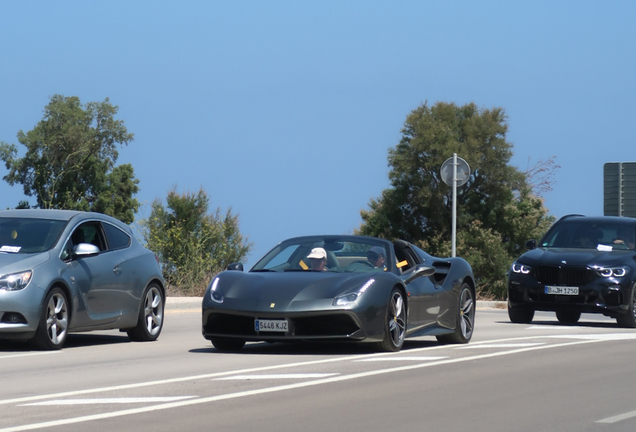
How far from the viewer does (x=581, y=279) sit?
733 inches

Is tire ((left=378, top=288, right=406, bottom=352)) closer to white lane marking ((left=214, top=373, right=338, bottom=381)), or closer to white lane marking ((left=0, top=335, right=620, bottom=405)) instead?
white lane marking ((left=0, top=335, right=620, bottom=405))

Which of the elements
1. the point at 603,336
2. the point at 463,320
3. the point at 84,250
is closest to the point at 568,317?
the point at 603,336

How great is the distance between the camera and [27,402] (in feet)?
26.6

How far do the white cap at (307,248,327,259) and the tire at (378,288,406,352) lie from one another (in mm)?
909

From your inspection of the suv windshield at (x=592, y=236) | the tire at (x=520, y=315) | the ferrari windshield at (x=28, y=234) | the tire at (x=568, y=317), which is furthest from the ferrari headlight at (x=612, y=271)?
the ferrari windshield at (x=28, y=234)

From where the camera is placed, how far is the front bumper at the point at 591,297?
1848cm

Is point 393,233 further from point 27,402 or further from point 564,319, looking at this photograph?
point 27,402

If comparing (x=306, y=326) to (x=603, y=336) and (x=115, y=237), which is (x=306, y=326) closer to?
(x=115, y=237)

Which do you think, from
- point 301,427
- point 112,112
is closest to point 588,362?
point 301,427

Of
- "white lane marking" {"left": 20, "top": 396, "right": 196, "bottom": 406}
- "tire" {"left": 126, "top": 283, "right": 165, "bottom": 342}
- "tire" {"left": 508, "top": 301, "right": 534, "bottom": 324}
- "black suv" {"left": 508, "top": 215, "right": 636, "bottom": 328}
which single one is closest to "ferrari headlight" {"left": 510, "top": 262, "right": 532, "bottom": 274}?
"black suv" {"left": 508, "top": 215, "right": 636, "bottom": 328}

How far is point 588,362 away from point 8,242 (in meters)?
6.33

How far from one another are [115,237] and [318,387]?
5.68 meters

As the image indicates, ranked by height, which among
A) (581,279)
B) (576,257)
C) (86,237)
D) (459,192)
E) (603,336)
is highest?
(459,192)

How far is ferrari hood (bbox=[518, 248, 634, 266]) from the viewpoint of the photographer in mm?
18750
